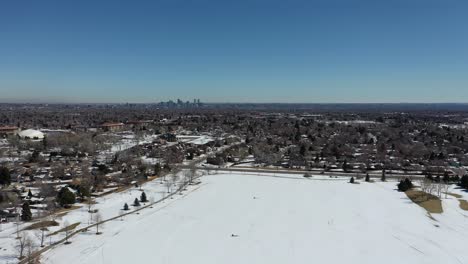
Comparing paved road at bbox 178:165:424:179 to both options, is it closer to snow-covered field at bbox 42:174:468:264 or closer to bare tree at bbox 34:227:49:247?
snow-covered field at bbox 42:174:468:264

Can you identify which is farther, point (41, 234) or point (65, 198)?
point (65, 198)

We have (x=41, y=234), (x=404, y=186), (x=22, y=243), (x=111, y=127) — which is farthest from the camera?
(x=111, y=127)

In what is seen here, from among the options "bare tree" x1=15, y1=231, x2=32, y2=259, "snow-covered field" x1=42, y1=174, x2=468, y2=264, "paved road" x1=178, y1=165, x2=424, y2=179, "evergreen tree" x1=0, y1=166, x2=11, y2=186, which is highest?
"evergreen tree" x1=0, y1=166, x2=11, y2=186

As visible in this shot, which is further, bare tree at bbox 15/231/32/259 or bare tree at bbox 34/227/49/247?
bare tree at bbox 34/227/49/247

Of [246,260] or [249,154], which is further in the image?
[249,154]

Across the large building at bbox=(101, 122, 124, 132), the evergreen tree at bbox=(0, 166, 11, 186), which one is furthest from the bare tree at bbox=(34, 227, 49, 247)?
the large building at bbox=(101, 122, 124, 132)

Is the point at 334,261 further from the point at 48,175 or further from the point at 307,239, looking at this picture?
the point at 48,175

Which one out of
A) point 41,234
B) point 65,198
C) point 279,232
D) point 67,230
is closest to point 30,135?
point 65,198

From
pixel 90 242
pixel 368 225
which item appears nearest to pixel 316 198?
pixel 368 225

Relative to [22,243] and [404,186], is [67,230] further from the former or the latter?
[404,186]
